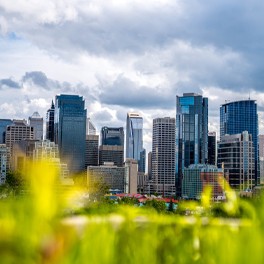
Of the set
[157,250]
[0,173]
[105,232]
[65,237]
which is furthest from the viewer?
[0,173]

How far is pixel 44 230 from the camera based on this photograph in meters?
1.88

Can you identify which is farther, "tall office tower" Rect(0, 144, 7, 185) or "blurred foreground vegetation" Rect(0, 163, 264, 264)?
"tall office tower" Rect(0, 144, 7, 185)

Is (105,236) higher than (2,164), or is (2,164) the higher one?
(2,164)

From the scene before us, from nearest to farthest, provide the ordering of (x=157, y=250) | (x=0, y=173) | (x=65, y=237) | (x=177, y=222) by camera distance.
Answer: (x=65, y=237)
(x=157, y=250)
(x=177, y=222)
(x=0, y=173)

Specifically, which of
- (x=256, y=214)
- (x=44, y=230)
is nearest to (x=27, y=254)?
(x=44, y=230)

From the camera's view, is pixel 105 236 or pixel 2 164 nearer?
pixel 105 236

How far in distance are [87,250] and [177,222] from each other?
123 cm

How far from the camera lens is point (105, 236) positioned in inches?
88.7

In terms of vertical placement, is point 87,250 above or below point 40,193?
below

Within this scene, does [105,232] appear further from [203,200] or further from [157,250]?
[203,200]

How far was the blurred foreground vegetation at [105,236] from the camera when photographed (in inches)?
68.3

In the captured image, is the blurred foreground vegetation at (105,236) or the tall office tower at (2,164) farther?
the tall office tower at (2,164)

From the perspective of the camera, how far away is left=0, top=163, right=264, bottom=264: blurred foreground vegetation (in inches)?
68.3

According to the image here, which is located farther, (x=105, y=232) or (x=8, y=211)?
(x=8, y=211)
